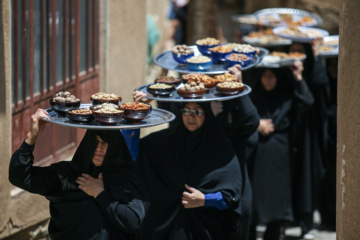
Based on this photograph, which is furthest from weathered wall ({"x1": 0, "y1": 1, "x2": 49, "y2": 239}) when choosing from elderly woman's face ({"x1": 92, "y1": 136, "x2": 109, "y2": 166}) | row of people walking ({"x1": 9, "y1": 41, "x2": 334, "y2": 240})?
elderly woman's face ({"x1": 92, "y1": 136, "x2": 109, "y2": 166})

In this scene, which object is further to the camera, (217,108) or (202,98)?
(217,108)

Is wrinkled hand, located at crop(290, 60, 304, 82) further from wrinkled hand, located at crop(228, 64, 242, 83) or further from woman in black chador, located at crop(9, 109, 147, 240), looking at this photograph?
woman in black chador, located at crop(9, 109, 147, 240)

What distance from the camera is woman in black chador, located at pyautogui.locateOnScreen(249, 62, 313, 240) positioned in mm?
7574

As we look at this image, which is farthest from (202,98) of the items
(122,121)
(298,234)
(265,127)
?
(298,234)

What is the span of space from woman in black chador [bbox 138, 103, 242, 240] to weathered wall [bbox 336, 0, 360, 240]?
1212mm

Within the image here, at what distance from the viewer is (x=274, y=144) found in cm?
768

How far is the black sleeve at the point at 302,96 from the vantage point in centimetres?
767

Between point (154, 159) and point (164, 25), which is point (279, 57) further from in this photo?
point (164, 25)

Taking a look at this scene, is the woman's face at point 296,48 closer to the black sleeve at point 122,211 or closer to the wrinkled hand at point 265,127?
the wrinkled hand at point 265,127

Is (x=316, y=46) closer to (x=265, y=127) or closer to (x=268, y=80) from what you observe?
(x=268, y=80)

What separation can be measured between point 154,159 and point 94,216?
1.03m

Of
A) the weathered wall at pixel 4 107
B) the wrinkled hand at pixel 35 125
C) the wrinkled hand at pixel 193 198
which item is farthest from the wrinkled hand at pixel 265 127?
the wrinkled hand at pixel 35 125

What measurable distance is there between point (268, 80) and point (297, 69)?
33cm

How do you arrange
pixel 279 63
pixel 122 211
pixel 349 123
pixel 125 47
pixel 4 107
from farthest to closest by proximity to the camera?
pixel 125 47, pixel 279 63, pixel 4 107, pixel 122 211, pixel 349 123
